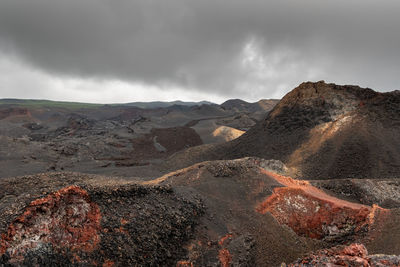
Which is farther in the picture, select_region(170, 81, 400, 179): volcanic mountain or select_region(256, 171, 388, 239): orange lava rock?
select_region(170, 81, 400, 179): volcanic mountain

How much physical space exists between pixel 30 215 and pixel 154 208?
2985 mm

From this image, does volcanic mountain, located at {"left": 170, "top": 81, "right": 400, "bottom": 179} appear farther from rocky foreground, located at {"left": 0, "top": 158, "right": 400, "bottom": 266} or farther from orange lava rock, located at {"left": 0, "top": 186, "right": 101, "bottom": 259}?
orange lava rock, located at {"left": 0, "top": 186, "right": 101, "bottom": 259}

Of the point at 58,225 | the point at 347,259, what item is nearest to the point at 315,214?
the point at 347,259

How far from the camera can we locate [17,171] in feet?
63.3

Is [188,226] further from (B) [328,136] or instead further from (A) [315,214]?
(B) [328,136]

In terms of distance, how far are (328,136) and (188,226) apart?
18902 millimetres

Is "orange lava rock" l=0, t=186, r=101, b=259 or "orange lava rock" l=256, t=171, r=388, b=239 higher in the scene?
"orange lava rock" l=0, t=186, r=101, b=259

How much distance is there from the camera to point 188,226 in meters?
6.47

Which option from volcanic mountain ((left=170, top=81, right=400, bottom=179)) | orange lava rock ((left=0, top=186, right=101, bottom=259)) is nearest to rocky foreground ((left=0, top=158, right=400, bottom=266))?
orange lava rock ((left=0, top=186, right=101, bottom=259))

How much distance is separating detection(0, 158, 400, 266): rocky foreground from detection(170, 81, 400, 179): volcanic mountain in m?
10.6

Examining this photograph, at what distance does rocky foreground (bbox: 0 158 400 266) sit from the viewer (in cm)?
471

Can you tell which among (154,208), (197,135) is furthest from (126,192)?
(197,135)

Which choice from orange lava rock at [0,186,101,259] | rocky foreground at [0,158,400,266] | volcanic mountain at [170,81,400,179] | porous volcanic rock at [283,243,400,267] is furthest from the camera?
volcanic mountain at [170,81,400,179]

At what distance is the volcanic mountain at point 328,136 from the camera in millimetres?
17028
